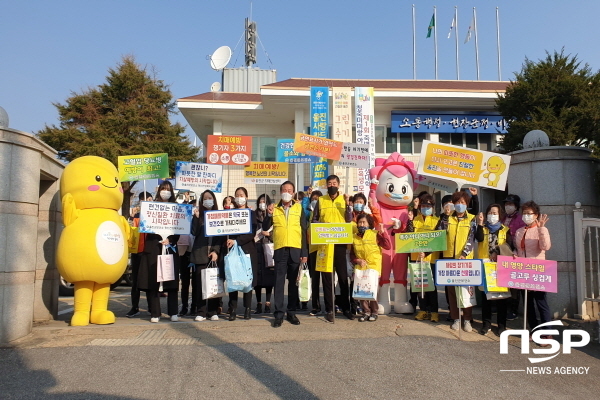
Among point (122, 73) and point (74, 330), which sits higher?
point (122, 73)

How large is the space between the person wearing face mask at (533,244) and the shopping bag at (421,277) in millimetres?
1186

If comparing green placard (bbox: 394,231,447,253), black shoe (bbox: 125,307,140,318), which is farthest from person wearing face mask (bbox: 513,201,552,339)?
black shoe (bbox: 125,307,140,318)

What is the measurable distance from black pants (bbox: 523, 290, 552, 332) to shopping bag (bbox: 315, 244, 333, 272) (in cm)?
265

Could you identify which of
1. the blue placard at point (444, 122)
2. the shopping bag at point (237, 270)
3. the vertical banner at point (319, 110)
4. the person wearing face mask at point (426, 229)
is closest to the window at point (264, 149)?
the vertical banner at point (319, 110)

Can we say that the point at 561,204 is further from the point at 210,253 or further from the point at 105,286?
the point at 105,286

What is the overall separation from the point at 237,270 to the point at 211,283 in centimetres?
46

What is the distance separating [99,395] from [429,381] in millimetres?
2985

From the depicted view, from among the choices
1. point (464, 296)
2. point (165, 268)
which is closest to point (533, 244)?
point (464, 296)

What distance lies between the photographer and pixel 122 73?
20406mm

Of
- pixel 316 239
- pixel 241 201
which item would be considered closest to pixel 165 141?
pixel 241 201

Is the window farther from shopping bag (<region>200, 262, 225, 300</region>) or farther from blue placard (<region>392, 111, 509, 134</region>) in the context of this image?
shopping bag (<region>200, 262, 225, 300</region>)

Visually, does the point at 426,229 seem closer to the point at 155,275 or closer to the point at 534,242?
the point at 534,242

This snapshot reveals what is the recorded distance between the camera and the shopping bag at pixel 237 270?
6.35 meters

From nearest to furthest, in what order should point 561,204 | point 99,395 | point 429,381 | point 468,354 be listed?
1. point 99,395
2. point 429,381
3. point 468,354
4. point 561,204
